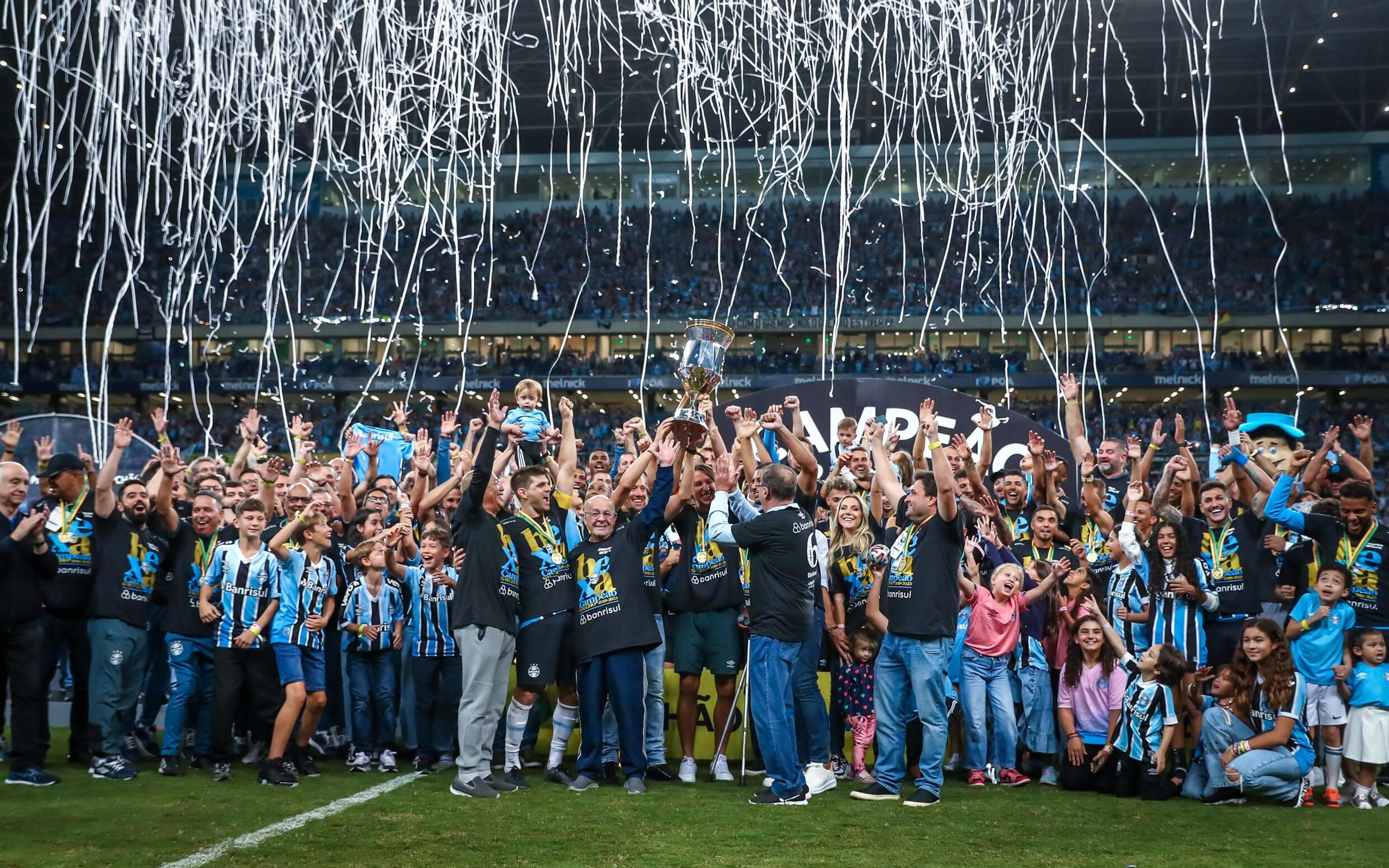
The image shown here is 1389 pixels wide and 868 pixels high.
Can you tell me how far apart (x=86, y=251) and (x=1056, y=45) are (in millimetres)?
29943

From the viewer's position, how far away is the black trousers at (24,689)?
6.66 meters

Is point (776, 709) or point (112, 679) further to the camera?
point (112, 679)

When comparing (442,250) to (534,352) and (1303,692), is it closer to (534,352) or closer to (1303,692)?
(534,352)

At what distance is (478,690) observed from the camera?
6.49 m

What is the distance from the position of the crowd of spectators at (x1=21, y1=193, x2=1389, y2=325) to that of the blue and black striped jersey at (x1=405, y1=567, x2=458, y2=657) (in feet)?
89.1

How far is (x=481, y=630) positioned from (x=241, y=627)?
153cm

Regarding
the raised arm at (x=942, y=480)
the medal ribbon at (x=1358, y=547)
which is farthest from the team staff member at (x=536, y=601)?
the medal ribbon at (x=1358, y=547)

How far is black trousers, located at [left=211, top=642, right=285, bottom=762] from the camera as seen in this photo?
694 cm

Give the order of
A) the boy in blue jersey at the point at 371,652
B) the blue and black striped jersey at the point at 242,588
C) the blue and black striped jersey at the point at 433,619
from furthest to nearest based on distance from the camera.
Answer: the blue and black striped jersey at the point at 433,619
the boy in blue jersey at the point at 371,652
the blue and black striped jersey at the point at 242,588

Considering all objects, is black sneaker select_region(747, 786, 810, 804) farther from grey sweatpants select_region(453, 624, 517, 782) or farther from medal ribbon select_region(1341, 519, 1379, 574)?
medal ribbon select_region(1341, 519, 1379, 574)

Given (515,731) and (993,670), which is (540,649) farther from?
(993,670)

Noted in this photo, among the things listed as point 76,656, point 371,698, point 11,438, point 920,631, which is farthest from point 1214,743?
point 11,438

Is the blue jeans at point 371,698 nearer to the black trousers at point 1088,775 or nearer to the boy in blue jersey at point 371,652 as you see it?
→ the boy in blue jersey at point 371,652

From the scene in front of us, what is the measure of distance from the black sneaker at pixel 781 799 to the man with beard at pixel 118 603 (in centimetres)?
357
